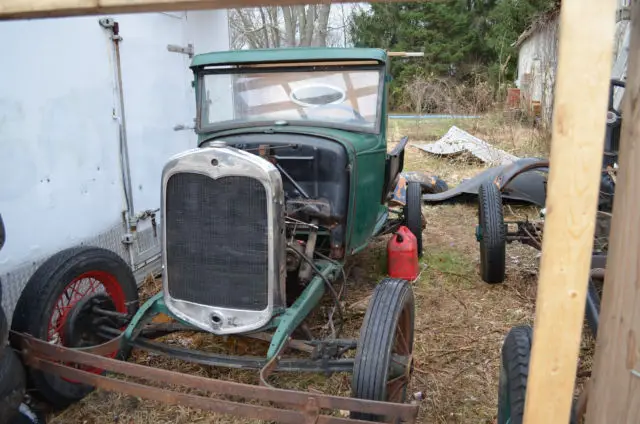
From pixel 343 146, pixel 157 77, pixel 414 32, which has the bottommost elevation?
pixel 343 146

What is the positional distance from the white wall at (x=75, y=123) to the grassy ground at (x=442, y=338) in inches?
37.1

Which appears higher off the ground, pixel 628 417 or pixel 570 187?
pixel 570 187

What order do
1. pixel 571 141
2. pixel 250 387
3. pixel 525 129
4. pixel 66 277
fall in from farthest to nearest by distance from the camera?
pixel 525 129 < pixel 66 277 < pixel 250 387 < pixel 571 141

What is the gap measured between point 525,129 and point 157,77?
885 cm

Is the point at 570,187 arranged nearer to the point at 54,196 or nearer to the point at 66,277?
the point at 66,277

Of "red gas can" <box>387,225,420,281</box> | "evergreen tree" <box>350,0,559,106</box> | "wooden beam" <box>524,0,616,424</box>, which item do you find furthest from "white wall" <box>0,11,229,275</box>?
"evergreen tree" <box>350,0,559,106</box>

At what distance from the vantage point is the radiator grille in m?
2.40

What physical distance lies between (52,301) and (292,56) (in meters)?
2.17

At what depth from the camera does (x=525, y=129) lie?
11.2 meters

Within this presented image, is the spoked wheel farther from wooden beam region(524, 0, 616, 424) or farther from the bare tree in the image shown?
the bare tree

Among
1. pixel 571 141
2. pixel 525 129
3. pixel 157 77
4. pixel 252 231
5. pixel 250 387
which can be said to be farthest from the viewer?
pixel 525 129

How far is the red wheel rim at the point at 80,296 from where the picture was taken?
267 cm

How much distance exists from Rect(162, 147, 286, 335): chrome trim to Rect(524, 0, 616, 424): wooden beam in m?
1.39

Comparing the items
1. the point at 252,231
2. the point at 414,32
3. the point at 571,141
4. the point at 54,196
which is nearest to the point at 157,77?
the point at 54,196
